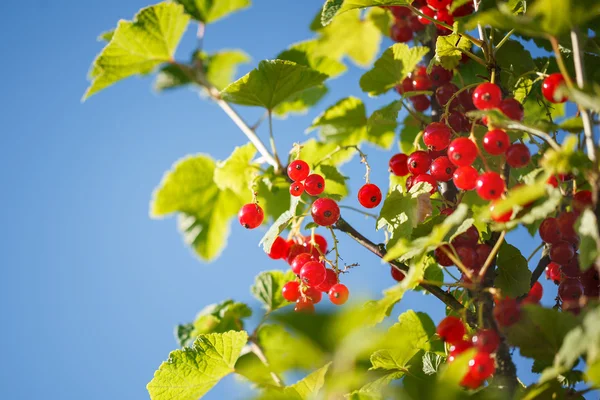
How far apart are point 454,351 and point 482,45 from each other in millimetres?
796

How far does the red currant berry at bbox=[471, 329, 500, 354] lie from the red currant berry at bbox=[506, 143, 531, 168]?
40 cm

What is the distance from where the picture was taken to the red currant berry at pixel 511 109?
1388mm

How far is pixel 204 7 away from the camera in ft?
8.41

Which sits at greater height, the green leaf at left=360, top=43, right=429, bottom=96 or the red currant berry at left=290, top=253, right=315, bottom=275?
the green leaf at left=360, top=43, right=429, bottom=96

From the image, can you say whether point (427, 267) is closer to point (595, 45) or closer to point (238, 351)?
point (238, 351)

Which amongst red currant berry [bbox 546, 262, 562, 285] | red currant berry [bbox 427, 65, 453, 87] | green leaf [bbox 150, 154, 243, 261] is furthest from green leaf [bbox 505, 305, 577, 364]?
green leaf [bbox 150, 154, 243, 261]

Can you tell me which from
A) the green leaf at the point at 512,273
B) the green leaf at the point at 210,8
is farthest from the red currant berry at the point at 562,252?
the green leaf at the point at 210,8

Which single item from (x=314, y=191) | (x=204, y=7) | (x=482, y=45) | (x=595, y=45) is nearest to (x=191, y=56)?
(x=204, y=7)

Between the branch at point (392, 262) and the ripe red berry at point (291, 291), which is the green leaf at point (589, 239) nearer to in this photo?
the branch at point (392, 262)

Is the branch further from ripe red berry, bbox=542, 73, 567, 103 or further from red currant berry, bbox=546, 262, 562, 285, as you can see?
ripe red berry, bbox=542, 73, 567, 103

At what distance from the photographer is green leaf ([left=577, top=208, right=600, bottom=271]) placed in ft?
3.19

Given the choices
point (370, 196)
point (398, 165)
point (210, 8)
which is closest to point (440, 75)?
point (398, 165)

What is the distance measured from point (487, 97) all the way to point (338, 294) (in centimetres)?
63

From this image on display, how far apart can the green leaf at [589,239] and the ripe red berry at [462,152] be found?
0.37m
